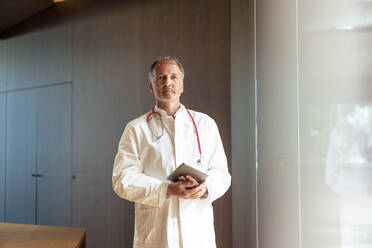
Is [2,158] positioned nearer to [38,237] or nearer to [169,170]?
[38,237]

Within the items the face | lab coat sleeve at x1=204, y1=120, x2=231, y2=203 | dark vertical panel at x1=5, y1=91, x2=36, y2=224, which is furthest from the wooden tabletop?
dark vertical panel at x1=5, y1=91, x2=36, y2=224

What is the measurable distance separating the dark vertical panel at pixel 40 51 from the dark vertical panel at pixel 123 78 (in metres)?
0.26

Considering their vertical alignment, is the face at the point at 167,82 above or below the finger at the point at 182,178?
above

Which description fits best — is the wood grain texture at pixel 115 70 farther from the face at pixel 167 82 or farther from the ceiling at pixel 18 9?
the face at pixel 167 82

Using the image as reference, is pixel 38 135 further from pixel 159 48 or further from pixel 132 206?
pixel 159 48

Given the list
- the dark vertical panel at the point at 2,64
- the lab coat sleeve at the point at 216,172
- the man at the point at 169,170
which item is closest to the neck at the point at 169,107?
the man at the point at 169,170

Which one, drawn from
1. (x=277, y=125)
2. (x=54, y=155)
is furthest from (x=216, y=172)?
(x=54, y=155)

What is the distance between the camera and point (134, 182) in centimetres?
173

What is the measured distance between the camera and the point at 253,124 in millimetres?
2424

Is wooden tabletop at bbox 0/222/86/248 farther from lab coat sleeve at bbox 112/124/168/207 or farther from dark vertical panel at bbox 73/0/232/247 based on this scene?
dark vertical panel at bbox 73/0/232/247

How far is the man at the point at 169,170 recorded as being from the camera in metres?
1.73

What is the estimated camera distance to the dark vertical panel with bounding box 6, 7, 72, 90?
4.20 metres

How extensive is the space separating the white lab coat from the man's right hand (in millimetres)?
38

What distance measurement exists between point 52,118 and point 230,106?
104 inches
